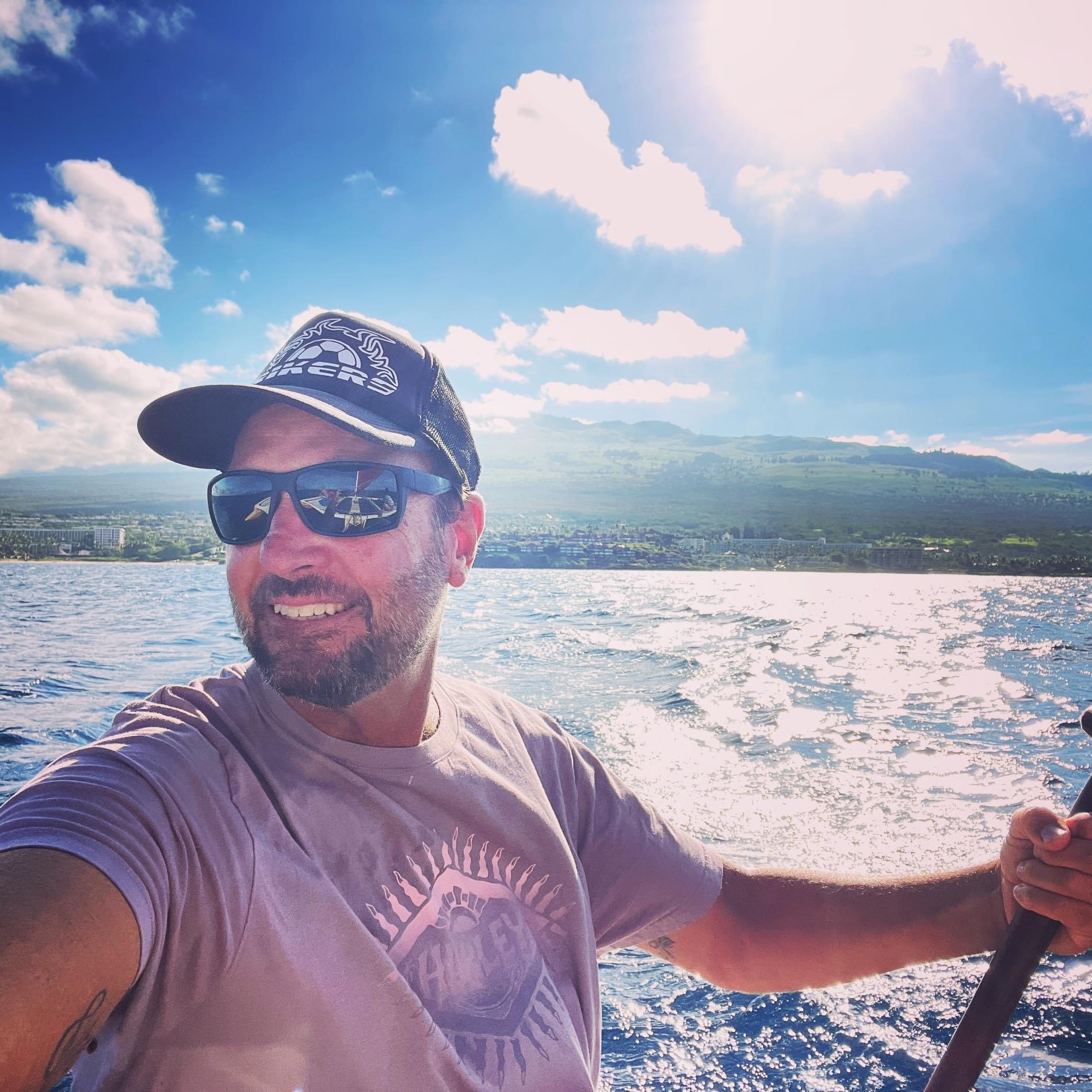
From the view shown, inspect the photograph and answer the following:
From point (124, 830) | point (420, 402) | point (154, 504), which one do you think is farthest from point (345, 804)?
point (154, 504)

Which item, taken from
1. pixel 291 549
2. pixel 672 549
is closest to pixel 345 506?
pixel 291 549

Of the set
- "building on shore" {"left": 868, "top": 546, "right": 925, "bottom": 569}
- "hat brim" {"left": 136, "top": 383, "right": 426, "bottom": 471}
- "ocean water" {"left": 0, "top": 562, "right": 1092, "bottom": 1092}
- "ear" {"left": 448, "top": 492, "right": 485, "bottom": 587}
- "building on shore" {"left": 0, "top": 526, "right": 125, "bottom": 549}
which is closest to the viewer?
"hat brim" {"left": 136, "top": 383, "right": 426, "bottom": 471}

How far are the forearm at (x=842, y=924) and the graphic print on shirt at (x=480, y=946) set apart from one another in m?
0.60

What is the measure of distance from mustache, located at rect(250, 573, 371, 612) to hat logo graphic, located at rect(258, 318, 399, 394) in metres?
0.45

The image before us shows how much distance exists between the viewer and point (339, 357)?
1.67 meters

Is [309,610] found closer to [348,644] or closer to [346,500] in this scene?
[348,644]

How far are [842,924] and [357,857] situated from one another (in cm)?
121

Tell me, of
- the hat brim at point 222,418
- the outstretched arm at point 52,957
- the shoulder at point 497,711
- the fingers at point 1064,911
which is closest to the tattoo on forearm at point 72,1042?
the outstretched arm at point 52,957

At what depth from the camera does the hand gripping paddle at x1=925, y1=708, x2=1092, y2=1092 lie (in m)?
1.47

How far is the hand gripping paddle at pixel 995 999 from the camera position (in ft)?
4.82

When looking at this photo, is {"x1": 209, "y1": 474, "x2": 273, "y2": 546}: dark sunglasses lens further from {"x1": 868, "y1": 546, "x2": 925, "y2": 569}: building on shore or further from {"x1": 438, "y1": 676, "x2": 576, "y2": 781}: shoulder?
{"x1": 868, "y1": 546, "x2": 925, "y2": 569}: building on shore

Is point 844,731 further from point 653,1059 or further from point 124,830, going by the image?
point 124,830

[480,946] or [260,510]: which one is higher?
[260,510]

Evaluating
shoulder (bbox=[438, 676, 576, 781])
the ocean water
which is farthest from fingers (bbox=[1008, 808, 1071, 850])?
the ocean water
